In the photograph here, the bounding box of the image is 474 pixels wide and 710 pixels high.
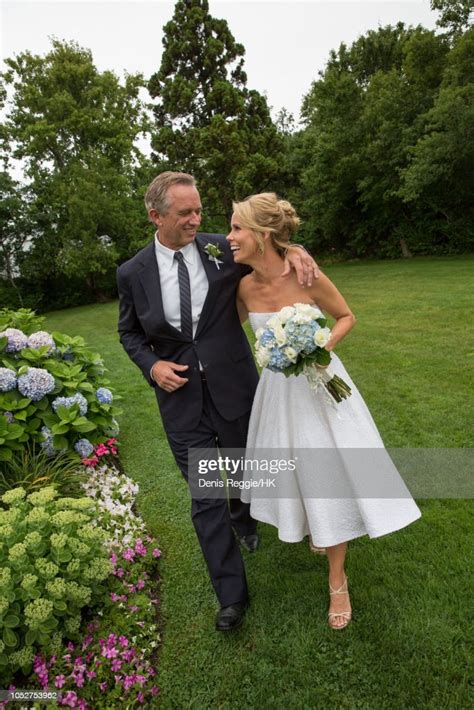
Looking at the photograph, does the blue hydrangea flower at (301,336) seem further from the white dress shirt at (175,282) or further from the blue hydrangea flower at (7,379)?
the blue hydrangea flower at (7,379)

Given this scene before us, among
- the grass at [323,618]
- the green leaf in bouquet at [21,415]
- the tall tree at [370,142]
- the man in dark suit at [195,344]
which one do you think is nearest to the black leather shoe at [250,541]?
the grass at [323,618]

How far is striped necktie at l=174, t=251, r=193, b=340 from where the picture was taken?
A: 2.67 m

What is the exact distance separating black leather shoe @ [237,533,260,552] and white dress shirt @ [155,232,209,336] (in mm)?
1608

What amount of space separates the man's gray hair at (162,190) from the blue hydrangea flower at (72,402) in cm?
223

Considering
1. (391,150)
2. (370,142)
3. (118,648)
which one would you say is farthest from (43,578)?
(370,142)

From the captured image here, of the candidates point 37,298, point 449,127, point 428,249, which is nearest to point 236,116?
point 449,127

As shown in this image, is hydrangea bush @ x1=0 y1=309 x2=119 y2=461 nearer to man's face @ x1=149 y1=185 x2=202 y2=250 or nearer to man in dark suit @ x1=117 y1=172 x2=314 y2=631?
man in dark suit @ x1=117 y1=172 x2=314 y2=631

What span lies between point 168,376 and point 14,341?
2531 millimetres

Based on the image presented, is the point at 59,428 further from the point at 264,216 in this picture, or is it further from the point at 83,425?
the point at 264,216

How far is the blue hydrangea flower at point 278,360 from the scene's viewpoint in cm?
219

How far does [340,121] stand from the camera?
23.2m

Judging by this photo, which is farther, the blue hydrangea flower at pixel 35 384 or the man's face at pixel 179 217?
the blue hydrangea flower at pixel 35 384

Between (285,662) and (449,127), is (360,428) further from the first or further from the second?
(449,127)

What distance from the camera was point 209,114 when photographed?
2223cm
